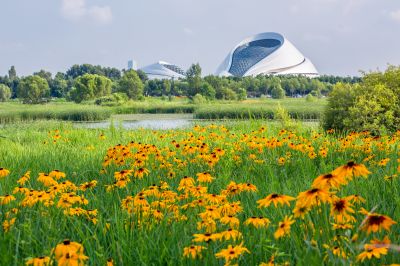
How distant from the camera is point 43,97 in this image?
50.9 metres

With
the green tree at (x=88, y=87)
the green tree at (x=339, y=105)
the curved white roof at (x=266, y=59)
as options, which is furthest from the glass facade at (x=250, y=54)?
the green tree at (x=339, y=105)

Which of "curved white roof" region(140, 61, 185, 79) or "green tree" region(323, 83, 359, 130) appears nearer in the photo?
"green tree" region(323, 83, 359, 130)

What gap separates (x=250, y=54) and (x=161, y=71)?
23.7 m

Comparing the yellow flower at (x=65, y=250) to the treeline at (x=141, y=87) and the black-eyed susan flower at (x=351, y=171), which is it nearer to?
the black-eyed susan flower at (x=351, y=171)

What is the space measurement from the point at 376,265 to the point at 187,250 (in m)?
0.71

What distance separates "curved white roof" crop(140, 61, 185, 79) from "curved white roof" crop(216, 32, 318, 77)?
14.2m

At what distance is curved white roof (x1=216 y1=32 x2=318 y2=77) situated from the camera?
8469 cm

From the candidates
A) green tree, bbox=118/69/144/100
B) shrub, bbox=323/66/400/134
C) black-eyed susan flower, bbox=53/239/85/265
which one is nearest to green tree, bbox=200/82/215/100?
green tree, bbox=118/69/144/100

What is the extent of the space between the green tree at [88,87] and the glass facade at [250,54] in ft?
155

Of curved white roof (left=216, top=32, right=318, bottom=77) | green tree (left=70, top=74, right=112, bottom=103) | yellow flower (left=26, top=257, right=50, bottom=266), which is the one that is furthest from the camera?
curved white roof (left=216, top=32, right=318, bottom=77)

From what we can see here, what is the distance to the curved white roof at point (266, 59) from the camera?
84688 mm

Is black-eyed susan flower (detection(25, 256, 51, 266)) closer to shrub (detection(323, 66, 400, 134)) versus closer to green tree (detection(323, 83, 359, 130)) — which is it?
shrub (detection(323, 66, 400, 134))

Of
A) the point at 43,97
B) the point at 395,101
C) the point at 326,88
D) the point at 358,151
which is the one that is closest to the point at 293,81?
the point at 326,88

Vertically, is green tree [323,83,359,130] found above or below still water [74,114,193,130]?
above
